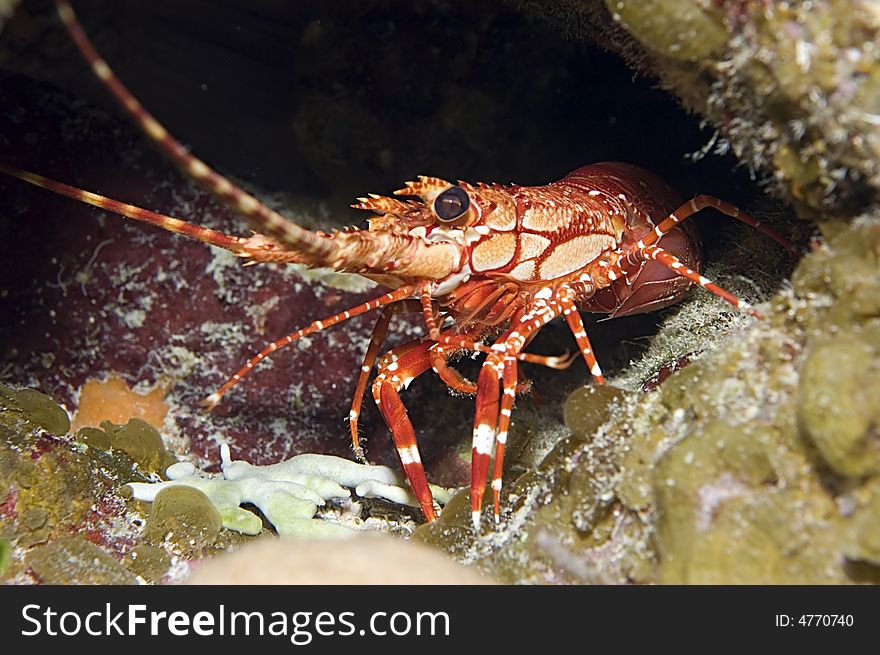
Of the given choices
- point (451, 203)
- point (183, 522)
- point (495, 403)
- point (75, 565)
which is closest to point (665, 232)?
point (451, 203)

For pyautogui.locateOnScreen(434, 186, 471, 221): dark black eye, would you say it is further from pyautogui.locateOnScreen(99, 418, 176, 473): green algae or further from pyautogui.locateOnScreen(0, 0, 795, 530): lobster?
pyautogui.locateOnScreen(99, 418, 176, 473): green algae

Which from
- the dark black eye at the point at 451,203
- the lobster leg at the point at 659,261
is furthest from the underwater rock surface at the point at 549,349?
the dark black eye at the point at 451,203

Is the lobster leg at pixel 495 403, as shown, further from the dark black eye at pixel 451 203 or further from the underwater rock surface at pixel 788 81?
the underwater rock surface at pixel 788 81

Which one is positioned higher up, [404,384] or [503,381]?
[404,384]

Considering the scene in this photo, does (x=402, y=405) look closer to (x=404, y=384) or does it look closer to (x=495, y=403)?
(x=404, y=384)

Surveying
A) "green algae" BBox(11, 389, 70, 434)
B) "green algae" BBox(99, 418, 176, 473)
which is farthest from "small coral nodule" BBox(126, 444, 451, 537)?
"green algae" BBox(11, 389, 70, 434)

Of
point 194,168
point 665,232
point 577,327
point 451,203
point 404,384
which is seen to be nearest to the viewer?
point 194,168
